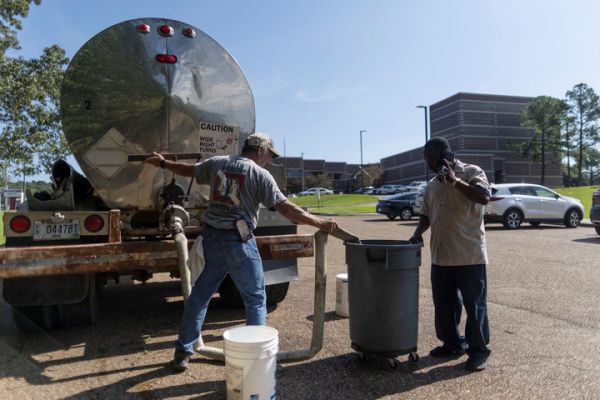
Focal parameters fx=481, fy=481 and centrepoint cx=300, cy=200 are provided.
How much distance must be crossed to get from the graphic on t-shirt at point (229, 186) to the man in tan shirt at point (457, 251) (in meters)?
1.55

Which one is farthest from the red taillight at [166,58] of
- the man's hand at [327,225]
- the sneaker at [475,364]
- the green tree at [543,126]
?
the green tree at [543,126]

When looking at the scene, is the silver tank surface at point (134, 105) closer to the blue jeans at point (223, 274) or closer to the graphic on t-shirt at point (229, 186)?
the graphic on t-shirt at point (229, 186)

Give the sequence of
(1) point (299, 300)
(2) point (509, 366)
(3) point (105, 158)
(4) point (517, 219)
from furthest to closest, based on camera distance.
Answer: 1. (4) point (517, 219)
2. (1) point (299, 300)
3. (3) point (105, 158)
4. (2) point (509, 366)

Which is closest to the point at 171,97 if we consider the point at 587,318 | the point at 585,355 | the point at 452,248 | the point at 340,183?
the point at 452,248

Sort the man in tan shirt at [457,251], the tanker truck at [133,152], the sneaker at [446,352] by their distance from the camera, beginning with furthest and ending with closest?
the tanker truck at [133,152], the sneaker at [446,352], the man in tan shirt at [457,251]

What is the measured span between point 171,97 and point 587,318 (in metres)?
5.12

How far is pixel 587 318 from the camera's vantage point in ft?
17.7

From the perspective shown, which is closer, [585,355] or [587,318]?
[585,355]

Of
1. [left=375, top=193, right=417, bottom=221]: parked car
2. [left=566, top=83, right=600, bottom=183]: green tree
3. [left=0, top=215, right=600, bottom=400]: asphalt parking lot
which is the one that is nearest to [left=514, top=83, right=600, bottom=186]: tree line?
[left=566, top=83, right=600, bottom=183]: green tree

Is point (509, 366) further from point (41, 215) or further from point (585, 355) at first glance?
point (41, 215)

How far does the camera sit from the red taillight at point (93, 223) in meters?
4.26

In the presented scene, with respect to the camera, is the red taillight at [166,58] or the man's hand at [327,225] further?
the red taillight at [166,58]

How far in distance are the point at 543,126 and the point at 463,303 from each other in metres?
81.5

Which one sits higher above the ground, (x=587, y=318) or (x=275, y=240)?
(x=275, y=240)
